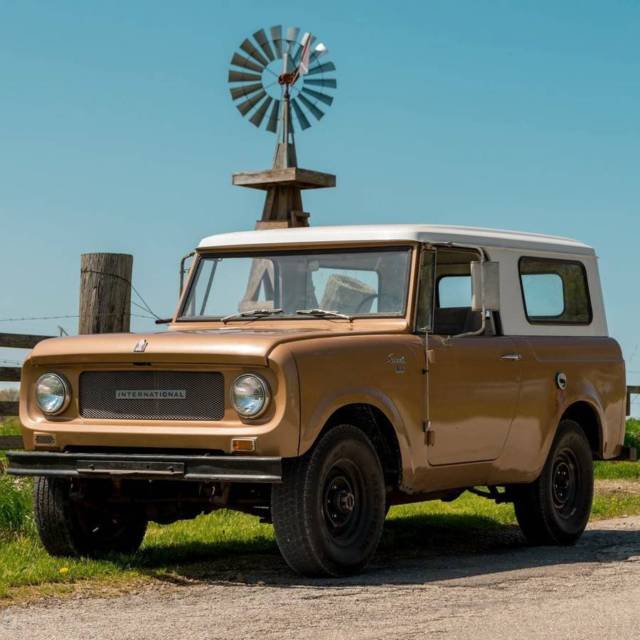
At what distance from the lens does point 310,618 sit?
7.19 m

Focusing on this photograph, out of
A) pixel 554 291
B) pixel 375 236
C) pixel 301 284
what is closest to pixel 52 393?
pixel 301 284

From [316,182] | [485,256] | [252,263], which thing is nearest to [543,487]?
[485,256]

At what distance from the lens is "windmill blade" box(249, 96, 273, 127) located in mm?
17031

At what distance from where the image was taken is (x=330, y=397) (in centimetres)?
841

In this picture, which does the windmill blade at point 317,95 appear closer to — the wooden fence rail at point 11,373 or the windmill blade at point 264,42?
the windmill blade at point 264,42

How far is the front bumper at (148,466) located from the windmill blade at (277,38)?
9.01 meters

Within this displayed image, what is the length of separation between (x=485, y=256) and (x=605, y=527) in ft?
10.1

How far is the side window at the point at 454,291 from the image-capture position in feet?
34.0

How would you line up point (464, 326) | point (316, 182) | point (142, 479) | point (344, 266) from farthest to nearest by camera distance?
point (316, 182)
point (464, 326)
point (344, 266)
point (142, 479)

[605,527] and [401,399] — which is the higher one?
[401,399]

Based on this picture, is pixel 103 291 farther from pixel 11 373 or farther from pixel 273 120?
pixel 273 120

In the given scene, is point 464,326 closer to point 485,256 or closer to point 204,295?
point 485,256

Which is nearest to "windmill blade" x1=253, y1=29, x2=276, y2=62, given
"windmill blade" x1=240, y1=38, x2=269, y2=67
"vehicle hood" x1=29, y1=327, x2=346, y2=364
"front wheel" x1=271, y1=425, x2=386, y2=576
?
"windmill blade" x1=240, y1=38, x2=269, y2=67

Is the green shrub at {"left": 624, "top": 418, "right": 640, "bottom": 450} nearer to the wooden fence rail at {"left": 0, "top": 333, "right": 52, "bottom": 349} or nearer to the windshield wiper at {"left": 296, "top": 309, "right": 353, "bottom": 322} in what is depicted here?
the wooden fence rail at {"left": 0, "top": 333, "right": 52, "bottom": 349}
